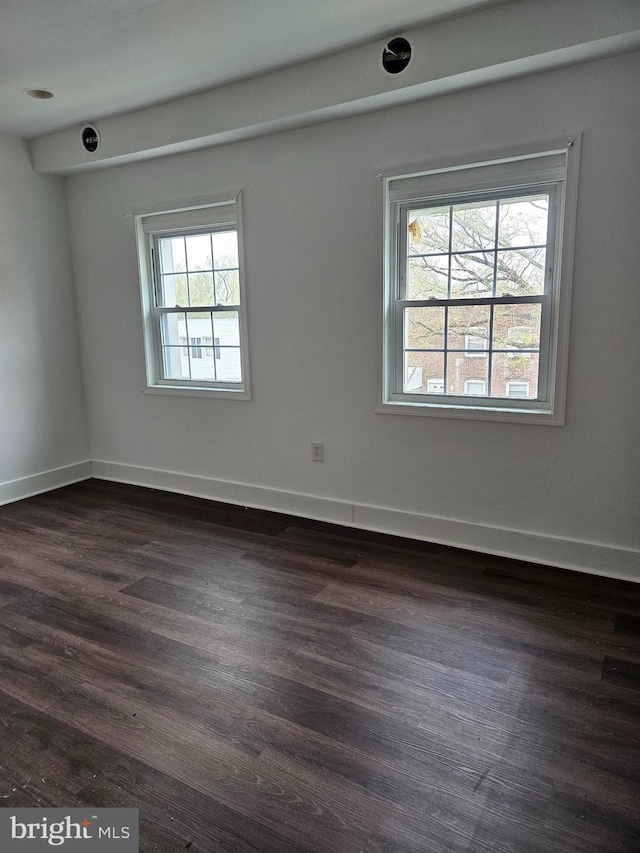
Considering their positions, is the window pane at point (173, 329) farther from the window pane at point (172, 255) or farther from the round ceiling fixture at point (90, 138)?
the round ceiling fixture at point (90, 138)

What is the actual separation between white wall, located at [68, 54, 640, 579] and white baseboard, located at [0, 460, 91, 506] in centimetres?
51

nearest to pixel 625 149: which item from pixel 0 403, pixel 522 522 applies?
pixel 522 522

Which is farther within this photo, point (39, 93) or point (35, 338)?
point (35, 338)

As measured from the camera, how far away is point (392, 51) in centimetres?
268

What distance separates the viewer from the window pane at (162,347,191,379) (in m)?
4.25

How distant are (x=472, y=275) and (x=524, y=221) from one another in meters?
0.37

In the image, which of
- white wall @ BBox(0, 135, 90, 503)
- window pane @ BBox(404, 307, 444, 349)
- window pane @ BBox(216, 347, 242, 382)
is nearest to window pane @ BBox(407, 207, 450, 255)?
window pane @ BBox(404, 307, 444, 349)

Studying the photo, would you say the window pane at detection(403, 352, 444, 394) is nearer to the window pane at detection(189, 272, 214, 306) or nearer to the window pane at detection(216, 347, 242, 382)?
the window pane at detection(216, 347, 242, 382)

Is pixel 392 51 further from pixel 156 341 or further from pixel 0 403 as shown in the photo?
pixel 0 403

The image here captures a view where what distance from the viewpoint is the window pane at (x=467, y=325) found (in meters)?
3.01

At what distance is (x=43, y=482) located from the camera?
4406 mm

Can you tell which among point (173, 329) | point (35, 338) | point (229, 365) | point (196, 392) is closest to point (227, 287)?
point (229, 365)

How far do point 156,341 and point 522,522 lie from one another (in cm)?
300

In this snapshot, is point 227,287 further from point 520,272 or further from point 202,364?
point 520,272
